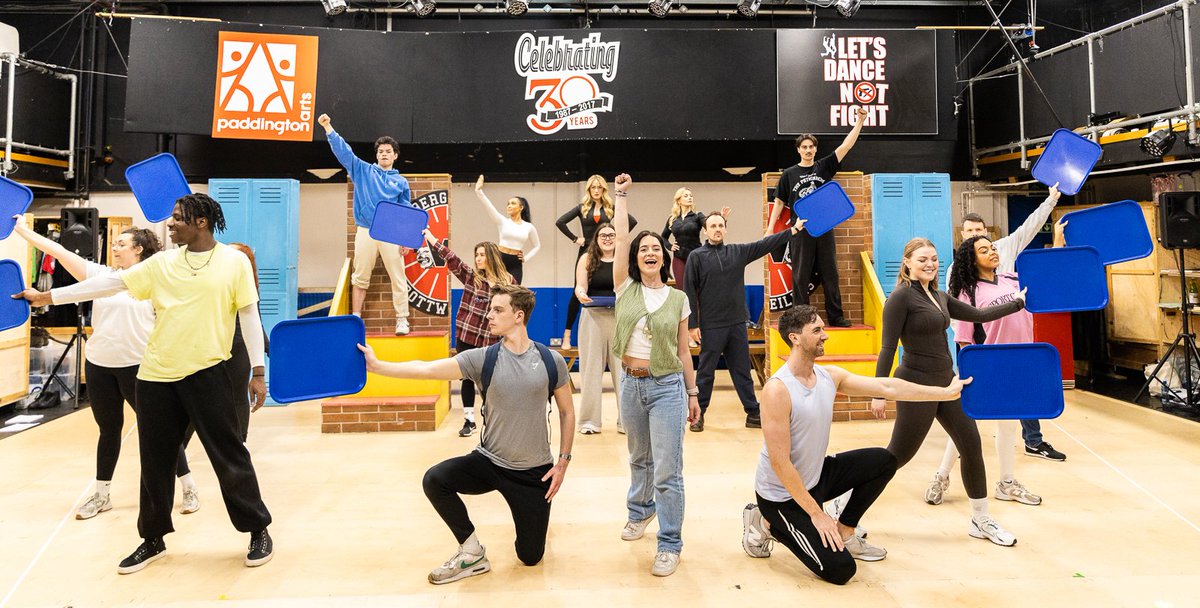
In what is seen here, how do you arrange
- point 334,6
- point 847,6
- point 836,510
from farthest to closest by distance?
point 847,6, point 334,6, point 836,510

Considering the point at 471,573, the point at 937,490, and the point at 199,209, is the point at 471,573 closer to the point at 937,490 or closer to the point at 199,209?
the point at 199,209

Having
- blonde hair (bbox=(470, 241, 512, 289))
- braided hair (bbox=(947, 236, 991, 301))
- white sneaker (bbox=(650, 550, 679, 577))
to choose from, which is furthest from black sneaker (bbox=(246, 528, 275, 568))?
braided hair (bbox=(947, 236, 991, 301))

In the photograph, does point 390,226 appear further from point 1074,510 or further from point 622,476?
point 1074,510

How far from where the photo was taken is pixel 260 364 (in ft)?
9.97

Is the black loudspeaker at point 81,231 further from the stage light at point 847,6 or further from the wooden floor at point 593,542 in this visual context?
the stage light at point 847,6

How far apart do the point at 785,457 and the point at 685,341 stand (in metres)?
0.76

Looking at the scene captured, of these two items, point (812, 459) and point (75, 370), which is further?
point (75, 370)

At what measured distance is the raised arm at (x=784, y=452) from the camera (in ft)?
8.72

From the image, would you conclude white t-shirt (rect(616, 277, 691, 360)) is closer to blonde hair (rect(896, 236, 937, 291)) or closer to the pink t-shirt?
blonde hair (rect(896, 236, 937, 291))

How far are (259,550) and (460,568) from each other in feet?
3.05

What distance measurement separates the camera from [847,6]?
318 inches

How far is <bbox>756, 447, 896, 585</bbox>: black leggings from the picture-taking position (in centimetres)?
274

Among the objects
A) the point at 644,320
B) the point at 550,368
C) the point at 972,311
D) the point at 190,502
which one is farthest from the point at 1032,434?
the point at 190,502

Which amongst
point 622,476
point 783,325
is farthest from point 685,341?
point 622,476
